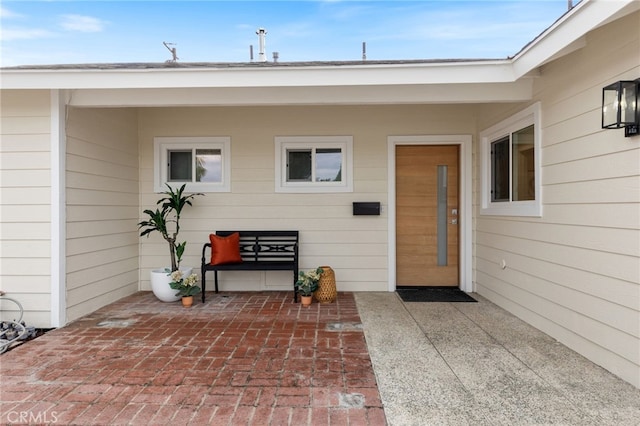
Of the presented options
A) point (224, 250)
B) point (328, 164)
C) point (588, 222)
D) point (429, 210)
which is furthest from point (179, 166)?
point (588, 222)

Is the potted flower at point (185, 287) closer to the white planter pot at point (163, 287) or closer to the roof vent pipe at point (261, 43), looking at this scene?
the white planter pot at point (163, 287)

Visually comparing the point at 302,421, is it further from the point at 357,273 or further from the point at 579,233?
the point at 357,273

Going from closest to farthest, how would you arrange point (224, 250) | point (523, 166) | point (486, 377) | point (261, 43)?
point (486, 377) < point (523, 166) < point (224, 250) < point (261, 43)

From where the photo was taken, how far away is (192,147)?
4691 mm

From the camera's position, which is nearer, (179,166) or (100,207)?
(100,207)

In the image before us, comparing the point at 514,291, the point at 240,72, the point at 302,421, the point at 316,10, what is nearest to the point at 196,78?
the point at 240,72

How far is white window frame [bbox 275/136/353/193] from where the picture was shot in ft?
15.1

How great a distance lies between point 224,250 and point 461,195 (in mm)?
3263

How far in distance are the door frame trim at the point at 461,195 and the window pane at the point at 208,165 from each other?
2402mm

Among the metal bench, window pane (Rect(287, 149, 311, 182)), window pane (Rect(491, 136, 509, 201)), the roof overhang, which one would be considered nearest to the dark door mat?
window pane (Rect(491, 136, 509, 201))

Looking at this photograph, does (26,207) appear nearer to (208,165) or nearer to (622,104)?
(208,165)

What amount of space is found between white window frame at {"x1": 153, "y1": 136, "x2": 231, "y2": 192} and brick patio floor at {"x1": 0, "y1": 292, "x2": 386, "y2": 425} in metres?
1.80

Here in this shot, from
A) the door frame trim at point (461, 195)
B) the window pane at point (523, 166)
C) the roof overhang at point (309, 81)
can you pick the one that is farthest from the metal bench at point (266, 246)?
the window pane at point (523, 166)

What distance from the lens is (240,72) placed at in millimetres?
3082
